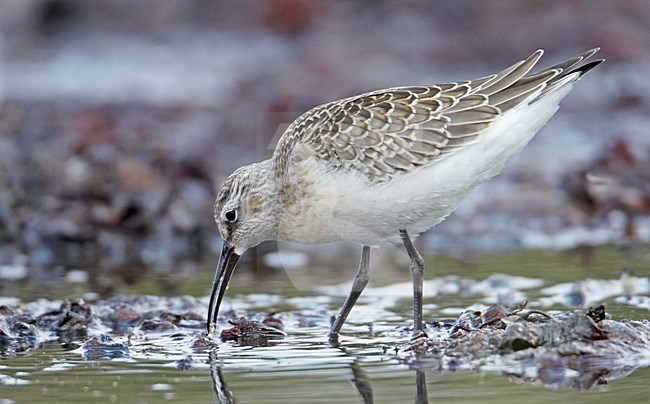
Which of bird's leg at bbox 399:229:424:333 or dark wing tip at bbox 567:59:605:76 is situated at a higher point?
dark wing tip at bbox 567:59:605:76

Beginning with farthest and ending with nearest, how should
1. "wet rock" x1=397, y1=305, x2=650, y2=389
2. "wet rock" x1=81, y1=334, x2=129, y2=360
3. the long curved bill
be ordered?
the long curved bill
"wet rock" x1=81, y1=334, x2=129, y2=360
"wet rock" x1=397, y1=305, x2=650, y2=389

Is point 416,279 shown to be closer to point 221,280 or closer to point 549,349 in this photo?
point 221,280

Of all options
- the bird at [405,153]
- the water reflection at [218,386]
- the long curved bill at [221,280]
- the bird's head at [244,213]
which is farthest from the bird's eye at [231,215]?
the water reflection at [218,386]

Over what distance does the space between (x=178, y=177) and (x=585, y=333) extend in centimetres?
686

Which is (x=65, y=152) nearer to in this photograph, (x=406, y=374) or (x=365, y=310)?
(x=365, y=310)

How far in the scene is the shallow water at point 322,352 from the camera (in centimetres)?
539

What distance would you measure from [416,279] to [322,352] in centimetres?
108

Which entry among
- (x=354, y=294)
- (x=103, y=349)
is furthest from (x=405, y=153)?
(x=103, y=349)

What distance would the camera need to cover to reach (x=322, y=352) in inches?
250

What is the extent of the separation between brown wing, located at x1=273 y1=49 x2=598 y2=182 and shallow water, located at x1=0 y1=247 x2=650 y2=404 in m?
1.10

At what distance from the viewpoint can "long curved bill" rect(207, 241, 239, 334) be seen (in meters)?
7.21

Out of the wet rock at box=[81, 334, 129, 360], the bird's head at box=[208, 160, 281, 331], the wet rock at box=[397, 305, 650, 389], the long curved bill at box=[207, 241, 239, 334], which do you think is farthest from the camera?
the bird's head at box=[208, 160, 281, 331]

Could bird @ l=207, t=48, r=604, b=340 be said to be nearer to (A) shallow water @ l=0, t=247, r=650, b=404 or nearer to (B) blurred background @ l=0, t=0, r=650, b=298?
(A) shallow water @ l=0, t=247, r=650, b=404

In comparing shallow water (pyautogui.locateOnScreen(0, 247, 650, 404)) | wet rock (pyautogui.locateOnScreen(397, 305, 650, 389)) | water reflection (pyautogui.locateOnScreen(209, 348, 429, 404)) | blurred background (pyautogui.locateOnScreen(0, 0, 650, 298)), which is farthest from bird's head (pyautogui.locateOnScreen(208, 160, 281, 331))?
wet rock (pyautogui.locateOnScreen(397, 305, 650, 389))
